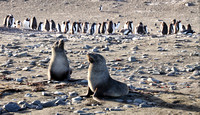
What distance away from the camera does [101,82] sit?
5.22 metres

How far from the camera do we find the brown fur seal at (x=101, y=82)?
5180 mm

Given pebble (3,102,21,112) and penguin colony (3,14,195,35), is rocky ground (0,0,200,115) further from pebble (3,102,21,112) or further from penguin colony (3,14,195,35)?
penguin colony (3,14,195,35)

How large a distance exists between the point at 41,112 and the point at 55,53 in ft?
8.79

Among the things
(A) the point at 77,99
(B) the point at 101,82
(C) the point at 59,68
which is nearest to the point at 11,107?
(A) the point at 77,99

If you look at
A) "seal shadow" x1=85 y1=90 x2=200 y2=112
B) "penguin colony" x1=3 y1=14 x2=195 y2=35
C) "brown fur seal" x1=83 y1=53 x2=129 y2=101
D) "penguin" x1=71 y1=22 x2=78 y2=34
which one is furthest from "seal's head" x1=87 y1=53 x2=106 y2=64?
"penguin" x1=71 y1=22 x2=78 y2=34

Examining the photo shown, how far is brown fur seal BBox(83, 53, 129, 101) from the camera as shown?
17.0 feet

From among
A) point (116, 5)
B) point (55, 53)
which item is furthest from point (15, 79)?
point (116, 5)

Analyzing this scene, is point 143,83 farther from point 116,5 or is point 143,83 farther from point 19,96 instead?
point 116,5

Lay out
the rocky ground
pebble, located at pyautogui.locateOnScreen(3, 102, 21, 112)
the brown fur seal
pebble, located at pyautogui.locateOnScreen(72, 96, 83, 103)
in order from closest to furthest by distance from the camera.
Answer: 1. pebble, located at pyautogui.locateOnScreen(3, 102, 21, 112)
2. the rocky ground
3. pebble, located at pyautogui.locateOnScreen(72, 96, 83, 103)
4. the brown fur seal

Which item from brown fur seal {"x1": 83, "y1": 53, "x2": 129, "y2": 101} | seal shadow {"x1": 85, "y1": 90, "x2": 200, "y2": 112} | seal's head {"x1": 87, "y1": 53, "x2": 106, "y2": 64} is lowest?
seal shadow {"x1": 85, "y1": 90, "x2": 200, "y2": 112}

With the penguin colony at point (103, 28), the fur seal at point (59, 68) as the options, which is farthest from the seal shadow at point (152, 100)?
the penguin colony at point (103, 28)

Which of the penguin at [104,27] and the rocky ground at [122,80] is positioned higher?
the penguin at [104,27]

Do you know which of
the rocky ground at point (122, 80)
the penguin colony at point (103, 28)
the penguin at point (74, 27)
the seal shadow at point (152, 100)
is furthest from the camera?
the penguin at point (74, 27)

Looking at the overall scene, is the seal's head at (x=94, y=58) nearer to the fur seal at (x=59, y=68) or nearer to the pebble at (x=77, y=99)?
the pebble at (x=77, y=99)
